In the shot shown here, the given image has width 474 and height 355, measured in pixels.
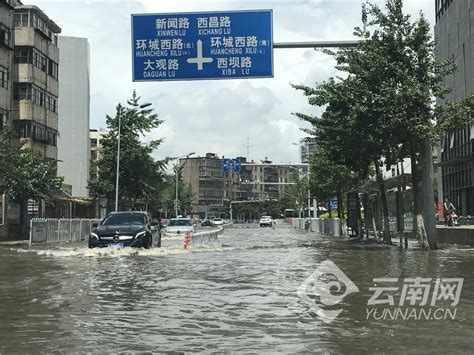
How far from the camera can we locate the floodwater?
7.05 metres

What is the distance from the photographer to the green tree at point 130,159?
50719mm

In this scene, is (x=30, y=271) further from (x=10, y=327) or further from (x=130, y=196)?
(x=130, y=196)

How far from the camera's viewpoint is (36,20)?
5219 cm

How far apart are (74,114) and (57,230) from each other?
145ft

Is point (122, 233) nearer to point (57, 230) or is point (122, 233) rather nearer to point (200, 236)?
point (200, 236)

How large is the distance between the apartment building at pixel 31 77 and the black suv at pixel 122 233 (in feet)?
97.9

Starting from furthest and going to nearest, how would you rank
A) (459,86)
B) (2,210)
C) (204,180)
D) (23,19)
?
(204,180) < (23,19) < (2,210) < (459,86)

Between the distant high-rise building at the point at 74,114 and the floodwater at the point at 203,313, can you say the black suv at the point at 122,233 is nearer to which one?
the floodwater at the point at 203,313

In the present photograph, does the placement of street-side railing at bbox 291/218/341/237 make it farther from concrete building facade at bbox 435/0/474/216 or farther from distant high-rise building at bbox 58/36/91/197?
distant high-rise building at bbox 58/36/91/197

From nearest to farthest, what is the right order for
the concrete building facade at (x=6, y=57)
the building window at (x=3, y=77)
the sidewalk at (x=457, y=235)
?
the sidewalk at (x=457, y=235) → the concrete building facade at (x=6, y=57) → the building window at (x=3, y=77)

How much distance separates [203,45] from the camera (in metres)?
19.6

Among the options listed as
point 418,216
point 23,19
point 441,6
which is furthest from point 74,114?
point 418,216

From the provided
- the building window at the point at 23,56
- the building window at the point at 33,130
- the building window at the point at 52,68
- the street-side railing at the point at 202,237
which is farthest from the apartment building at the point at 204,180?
the street-side railing at the point at 202,237

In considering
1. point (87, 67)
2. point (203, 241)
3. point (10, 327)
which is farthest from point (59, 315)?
point (87, 67)
